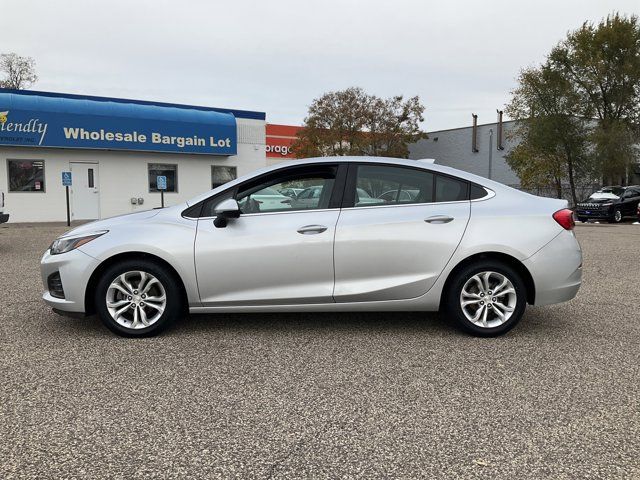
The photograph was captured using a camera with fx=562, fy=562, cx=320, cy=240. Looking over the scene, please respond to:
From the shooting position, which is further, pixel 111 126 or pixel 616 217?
pixel 616 217

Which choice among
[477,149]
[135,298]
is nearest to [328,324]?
[135,298]

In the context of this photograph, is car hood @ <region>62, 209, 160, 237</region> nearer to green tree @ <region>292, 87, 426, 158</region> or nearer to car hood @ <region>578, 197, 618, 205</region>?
car hood @ <region>578, 197, 618, 205</region>

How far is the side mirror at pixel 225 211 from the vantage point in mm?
4703

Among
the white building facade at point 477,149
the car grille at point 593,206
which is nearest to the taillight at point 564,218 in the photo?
the car grille at point 593,206

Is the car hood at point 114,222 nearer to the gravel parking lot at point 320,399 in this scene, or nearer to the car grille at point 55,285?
the car grille at point 55,285

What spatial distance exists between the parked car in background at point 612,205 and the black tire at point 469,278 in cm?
2055

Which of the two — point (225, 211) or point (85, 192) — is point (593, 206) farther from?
point (225, 211)

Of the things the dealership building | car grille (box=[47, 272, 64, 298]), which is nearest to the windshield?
the dealership building

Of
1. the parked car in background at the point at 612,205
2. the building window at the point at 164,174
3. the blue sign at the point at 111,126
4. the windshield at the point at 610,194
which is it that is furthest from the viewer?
the building window at the point at 164,174

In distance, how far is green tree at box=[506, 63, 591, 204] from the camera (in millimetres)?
29266

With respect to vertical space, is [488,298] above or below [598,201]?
below

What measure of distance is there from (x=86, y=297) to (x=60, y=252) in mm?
469

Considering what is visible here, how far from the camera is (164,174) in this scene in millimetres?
24812

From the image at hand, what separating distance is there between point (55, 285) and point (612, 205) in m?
23.8
